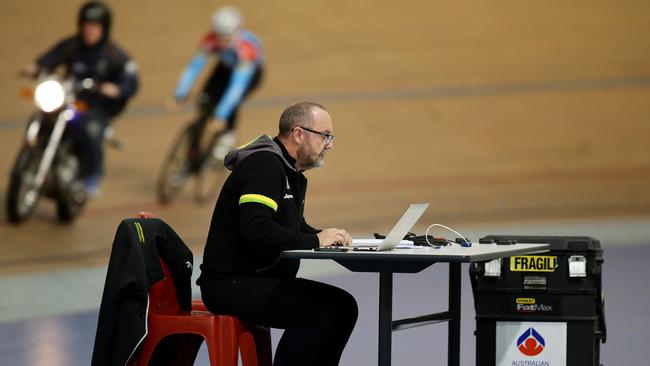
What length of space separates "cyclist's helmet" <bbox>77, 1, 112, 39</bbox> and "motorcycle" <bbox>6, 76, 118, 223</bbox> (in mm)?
513

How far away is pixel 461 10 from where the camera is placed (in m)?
18.0

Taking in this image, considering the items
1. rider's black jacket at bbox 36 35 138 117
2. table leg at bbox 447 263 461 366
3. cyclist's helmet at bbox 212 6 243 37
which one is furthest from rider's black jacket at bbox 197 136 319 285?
cyclist's helmet at bbox 212 6 243 37

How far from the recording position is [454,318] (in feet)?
18.1

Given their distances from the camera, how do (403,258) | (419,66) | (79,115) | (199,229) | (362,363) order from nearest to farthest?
1. (403,258)
2. (362,363)
3. (79,115)
4. (199,229)
5. (419,66)

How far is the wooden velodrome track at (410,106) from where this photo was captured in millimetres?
12125

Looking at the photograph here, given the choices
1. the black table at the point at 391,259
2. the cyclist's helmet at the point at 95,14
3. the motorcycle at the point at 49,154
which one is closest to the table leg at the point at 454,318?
the black table at the point at 391,259

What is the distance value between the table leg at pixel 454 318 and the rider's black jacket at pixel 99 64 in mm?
6017

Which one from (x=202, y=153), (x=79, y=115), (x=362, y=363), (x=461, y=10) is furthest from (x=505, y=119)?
(x=362, y=363)

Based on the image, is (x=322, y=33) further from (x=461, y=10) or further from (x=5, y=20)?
(x=5, y=20)

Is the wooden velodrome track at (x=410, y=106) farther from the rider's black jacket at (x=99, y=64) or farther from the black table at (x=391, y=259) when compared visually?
the black table at (x=391, y=259)

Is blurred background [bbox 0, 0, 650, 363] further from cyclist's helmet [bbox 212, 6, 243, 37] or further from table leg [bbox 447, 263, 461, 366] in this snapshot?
table leg [bbox 447, 263, 461, 366]

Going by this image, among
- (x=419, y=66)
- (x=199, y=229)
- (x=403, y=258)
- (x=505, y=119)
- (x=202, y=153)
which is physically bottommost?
(x=403, y=258)

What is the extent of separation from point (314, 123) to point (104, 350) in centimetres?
112

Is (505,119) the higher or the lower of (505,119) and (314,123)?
the higher
